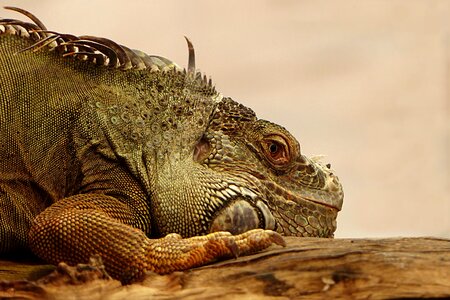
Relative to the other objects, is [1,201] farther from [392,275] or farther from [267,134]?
[392,275]

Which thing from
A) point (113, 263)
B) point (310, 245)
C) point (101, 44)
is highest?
point (101, 44)

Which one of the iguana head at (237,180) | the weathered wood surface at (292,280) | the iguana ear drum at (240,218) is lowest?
the weathered wood surface at (292,280)

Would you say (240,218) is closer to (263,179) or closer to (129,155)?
(263,179)

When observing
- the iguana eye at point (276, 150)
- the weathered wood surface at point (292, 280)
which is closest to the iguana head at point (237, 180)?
the iguana eye at point (276, 150)

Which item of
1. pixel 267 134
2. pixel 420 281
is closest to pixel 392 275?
pixel 420 281

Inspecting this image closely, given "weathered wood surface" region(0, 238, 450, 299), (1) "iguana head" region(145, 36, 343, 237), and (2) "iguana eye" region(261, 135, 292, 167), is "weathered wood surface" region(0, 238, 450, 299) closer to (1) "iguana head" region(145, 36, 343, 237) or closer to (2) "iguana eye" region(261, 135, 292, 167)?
(1) "iguana head" region(145, 36, 343, 237)

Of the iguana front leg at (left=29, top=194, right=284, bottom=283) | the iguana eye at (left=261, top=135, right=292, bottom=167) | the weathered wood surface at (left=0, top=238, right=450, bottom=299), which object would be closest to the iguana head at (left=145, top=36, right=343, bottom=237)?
the iguana eye at (left=261, top=135, right=292, bottom=167)

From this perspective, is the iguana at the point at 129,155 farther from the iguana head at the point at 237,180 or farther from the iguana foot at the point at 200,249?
the iguana foot at the point at 200,249
